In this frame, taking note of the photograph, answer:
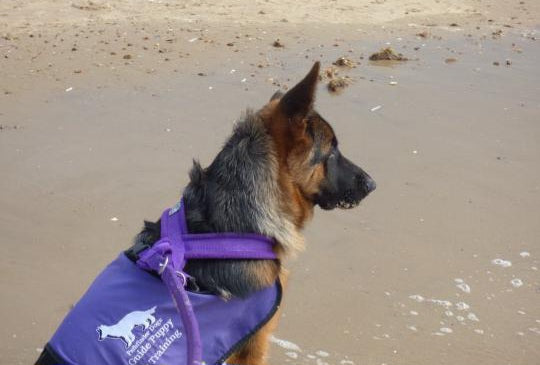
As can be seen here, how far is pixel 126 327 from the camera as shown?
291 cm

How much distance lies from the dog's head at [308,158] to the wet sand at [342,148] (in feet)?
4.53

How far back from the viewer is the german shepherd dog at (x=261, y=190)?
3.11 metres

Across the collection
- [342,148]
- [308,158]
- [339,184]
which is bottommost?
[342,148]

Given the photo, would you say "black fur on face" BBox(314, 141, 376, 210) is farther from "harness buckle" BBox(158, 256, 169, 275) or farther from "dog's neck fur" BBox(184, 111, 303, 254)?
"harness buckle" BBox(158, 256, 169, 275)

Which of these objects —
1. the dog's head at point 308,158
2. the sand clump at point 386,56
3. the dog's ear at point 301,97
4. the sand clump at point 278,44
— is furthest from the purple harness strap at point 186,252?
the sand clump at point 278,44

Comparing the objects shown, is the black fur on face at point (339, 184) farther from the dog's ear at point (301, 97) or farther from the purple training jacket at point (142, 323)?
the purple training jacket at point (142, 323)

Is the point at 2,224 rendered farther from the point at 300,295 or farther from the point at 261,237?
the point at 261,237

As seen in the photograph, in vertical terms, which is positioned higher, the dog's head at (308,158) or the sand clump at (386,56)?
the dog's head at (308,158)

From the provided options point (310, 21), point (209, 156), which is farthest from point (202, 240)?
point (310, 21)

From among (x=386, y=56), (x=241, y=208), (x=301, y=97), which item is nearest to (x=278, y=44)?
(x=386, y=56)

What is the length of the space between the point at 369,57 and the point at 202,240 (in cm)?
708

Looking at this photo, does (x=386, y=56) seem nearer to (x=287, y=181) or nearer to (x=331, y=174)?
(x=331, y=174)

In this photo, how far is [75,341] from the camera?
288 cm

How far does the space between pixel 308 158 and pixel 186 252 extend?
0.80 meters
